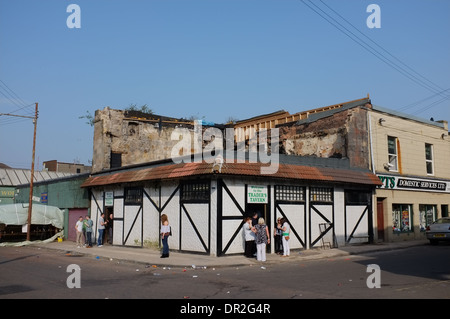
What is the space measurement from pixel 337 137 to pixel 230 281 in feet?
49.8

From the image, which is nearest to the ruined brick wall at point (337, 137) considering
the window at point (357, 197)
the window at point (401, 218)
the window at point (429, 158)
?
the window at point (357, 197)

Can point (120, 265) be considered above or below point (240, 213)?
below

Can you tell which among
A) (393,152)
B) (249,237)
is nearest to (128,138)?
(249,237)

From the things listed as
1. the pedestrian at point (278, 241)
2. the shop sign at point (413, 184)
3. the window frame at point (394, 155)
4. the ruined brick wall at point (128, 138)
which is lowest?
the pedestrian at point (278, 241)

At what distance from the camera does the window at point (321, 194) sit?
19941 millimetres

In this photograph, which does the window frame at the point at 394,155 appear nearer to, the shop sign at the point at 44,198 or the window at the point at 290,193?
the window at the point at 290,193

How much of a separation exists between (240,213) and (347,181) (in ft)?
21.8

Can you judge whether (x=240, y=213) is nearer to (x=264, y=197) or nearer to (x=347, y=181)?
(x=264, y=197)

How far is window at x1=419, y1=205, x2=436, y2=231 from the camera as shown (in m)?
26.7

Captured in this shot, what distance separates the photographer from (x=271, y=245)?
710 inches

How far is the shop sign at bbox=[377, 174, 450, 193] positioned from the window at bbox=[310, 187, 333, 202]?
459cm

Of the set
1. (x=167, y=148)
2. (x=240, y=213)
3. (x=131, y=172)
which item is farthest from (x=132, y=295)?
(x=167, y=148)

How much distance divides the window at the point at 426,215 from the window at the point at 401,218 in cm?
148

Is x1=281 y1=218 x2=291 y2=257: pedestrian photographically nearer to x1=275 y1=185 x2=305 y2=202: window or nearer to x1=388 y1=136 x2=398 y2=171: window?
Result: x1=275 y1=185 x2=305 y2=202: window
